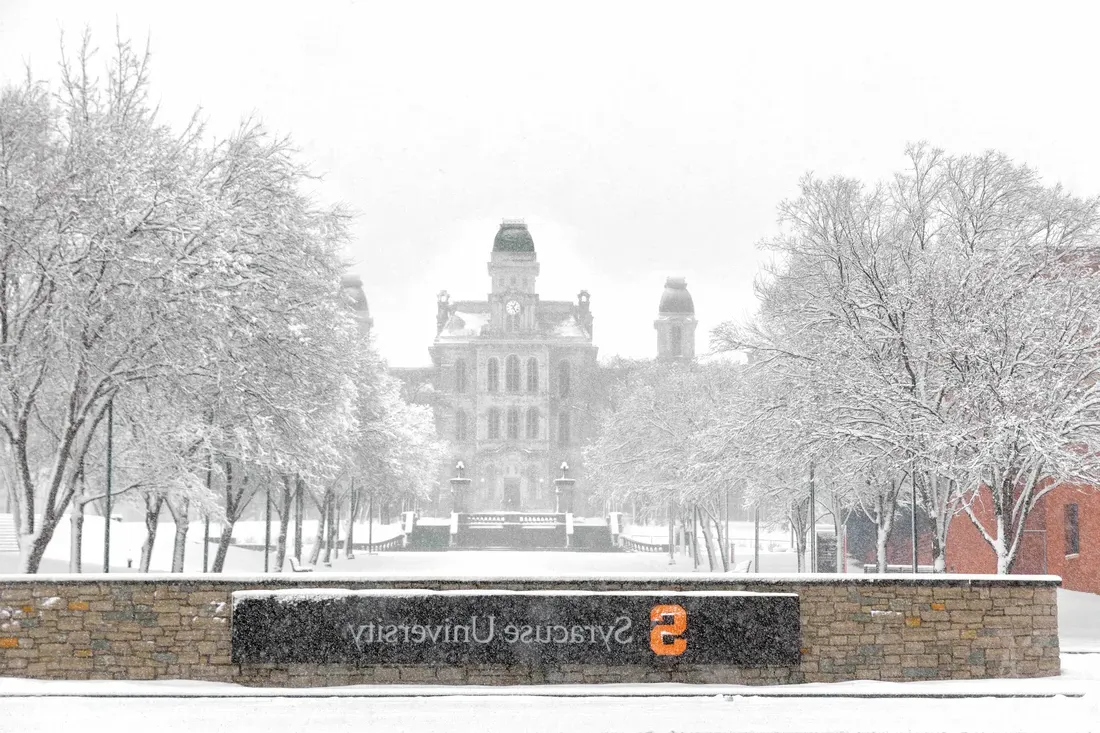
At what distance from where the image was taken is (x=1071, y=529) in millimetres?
33062

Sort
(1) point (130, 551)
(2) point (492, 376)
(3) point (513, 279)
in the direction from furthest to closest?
1. (3) point (513, 279)
2. (2) point (492, 376)
3. (1) point (130, 551)

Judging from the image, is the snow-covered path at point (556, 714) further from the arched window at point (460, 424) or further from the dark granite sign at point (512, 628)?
the arched window at point (460, 424)

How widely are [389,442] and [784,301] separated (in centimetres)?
1820

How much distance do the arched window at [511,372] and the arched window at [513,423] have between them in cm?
176

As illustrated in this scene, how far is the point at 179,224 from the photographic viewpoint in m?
20.4

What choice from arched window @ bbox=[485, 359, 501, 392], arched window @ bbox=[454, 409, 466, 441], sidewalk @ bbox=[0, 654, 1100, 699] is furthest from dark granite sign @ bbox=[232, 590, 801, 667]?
arched window @ bbox=[454, 409, 466, 441]

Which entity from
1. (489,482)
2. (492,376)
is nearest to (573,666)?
(489,482)

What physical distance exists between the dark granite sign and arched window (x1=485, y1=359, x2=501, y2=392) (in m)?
82.4

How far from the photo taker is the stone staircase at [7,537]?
138 ft

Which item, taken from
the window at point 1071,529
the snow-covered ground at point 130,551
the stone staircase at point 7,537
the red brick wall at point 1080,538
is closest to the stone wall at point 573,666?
the red brick wall at point 1080,538

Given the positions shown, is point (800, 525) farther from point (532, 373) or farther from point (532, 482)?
point (532, 373)

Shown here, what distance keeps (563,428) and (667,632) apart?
84461 millimetres

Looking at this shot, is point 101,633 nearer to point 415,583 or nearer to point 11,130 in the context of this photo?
point 415,583

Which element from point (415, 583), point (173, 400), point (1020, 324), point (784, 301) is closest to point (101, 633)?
point (415, 583)
